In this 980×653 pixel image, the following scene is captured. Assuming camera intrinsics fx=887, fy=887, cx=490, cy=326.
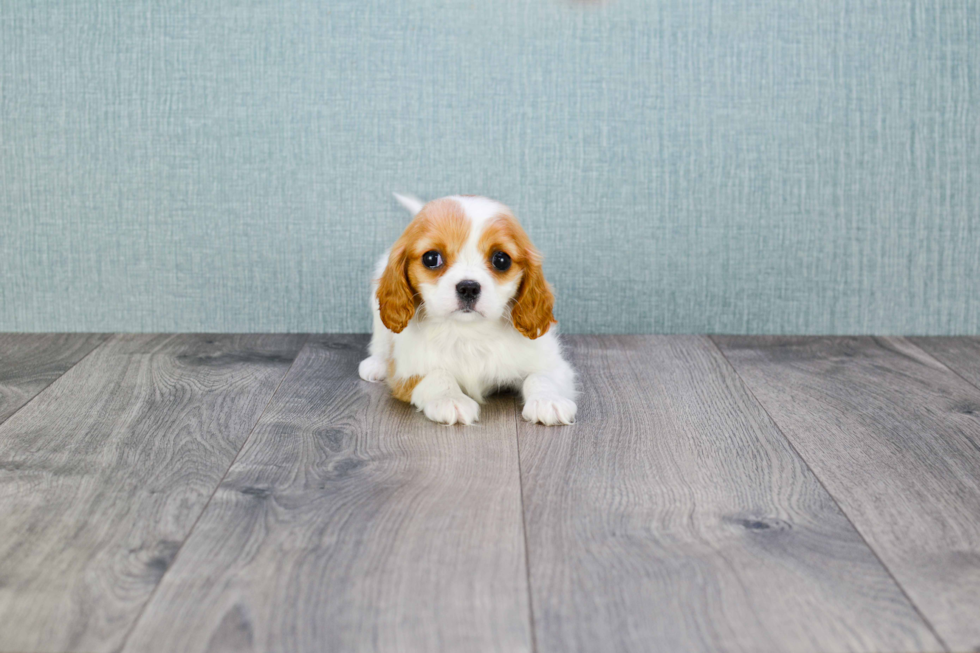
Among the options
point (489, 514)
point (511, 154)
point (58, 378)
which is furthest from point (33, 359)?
point (489, 514)

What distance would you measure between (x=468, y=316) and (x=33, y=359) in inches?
49.9

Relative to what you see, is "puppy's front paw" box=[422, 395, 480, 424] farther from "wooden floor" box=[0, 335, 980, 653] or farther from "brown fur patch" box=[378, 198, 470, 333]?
"brown fur patch" box=[378, 198, 470, 333]

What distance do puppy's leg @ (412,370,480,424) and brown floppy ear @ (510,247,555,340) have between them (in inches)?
7.5

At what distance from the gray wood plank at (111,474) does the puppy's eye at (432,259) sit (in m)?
0.49

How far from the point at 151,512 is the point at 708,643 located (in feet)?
2.83

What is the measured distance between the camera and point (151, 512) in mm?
1389

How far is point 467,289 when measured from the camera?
1.77m

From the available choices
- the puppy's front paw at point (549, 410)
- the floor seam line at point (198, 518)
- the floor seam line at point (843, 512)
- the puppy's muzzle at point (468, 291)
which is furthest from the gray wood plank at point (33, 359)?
the floor seam line at point (843, 512)

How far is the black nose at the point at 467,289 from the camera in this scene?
1.77 metres

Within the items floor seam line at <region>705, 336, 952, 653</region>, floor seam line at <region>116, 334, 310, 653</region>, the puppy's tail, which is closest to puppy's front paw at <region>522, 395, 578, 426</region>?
floor seam line at <region>705, 336, 952, 653</region>

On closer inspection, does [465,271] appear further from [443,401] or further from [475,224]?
[443,401]

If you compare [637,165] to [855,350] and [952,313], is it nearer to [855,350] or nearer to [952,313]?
[855,350]

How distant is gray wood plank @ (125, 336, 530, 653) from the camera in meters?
1.07

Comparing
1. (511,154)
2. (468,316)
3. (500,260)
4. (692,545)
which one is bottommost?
(692,545)
